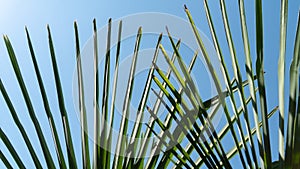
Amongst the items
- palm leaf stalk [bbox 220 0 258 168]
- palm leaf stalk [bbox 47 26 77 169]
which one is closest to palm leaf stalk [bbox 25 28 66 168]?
palm leaf stalk [bbox 47 26 77 169]

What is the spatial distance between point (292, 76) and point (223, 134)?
0.67 meters

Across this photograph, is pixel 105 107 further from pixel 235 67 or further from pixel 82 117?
pixel 235 67

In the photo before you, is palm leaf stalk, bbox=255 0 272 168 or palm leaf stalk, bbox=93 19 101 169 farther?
palm leaf stalk, bbox=93 19 101 169

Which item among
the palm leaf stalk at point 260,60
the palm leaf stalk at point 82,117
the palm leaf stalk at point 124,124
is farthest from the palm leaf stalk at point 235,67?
the palm leaf stalk at point 82,117

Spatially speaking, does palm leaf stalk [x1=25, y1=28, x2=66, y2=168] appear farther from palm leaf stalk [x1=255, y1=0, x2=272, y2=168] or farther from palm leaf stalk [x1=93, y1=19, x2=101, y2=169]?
palm leaf stalk [x1=255, y1=0, x2=272, y2=168]

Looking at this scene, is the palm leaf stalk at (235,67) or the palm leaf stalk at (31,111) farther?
the palm leaf stalk at (31,111)

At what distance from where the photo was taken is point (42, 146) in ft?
5.12

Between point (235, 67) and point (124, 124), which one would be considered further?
point (124, 124)

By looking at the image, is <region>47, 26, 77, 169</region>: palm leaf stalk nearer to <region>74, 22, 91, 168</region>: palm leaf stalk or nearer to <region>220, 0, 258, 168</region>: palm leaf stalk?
<region>74, 22, 91, 168</region>: palm leaf stalk

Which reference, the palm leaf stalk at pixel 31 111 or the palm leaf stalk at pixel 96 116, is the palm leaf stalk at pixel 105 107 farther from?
the palm leaf stalk at pixel 31 111

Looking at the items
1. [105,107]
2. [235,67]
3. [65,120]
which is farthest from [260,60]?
[65,120]

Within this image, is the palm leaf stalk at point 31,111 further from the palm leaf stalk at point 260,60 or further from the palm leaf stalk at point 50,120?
the palm leaf stalk at point 260,60

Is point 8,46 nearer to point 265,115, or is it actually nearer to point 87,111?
point 87,111

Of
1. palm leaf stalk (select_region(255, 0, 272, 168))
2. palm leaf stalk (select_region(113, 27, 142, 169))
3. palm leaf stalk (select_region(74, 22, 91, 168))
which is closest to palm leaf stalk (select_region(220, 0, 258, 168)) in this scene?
palm leaf stalk (select_region(255, 0, 272, 168))
